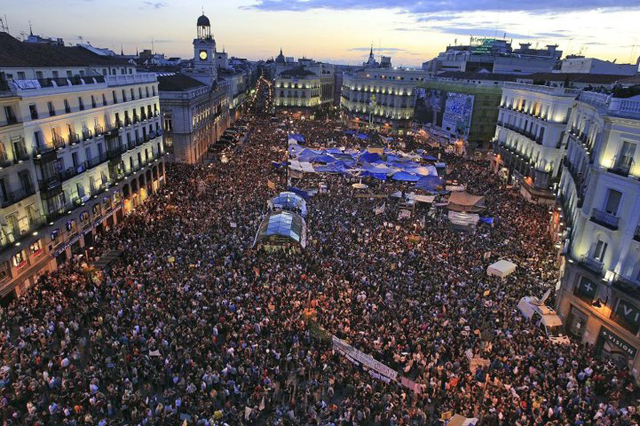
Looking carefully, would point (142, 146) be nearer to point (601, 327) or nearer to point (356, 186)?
point (356, 186)

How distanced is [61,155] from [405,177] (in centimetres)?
3340

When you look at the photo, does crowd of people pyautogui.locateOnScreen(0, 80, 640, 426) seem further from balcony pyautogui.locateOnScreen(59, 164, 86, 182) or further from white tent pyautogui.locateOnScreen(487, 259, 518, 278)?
balcony pyautogui.locateOnScreen(59, 164, 86, 182)

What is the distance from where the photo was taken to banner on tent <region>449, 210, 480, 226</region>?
35625mm

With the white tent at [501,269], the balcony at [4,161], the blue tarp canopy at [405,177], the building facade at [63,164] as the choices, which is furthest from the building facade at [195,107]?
the white tent at [501,269]

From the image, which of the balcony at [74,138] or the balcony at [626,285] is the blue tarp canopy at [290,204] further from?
the balcony at [626,285]

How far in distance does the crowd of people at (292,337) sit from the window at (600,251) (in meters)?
4.26

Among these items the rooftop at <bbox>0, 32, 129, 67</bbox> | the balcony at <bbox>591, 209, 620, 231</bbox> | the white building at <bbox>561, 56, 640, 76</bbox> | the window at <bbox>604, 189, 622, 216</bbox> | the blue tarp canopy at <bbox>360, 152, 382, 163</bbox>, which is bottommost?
the blue tarp canopy at <bbox>360, 152, 382, 163</bbox>

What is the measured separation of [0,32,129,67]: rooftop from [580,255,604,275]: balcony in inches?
1501

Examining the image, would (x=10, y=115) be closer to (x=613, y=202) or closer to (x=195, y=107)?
(x=613, y=202)

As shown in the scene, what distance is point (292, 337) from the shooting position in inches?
837

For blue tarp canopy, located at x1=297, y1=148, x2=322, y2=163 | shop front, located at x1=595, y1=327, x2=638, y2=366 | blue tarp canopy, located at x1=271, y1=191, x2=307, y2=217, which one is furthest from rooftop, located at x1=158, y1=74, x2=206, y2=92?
shop front, located at x1=595, y1=327, x2=638, y2=366

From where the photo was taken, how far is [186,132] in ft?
187

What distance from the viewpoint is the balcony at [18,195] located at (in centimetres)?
2428

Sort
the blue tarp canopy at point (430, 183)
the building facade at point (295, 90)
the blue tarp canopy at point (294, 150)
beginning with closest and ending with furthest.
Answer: the blue tarp canopy at point (430, 183), the blue tarp canopy at point (294, 150), the building facade at point (295, 90)
